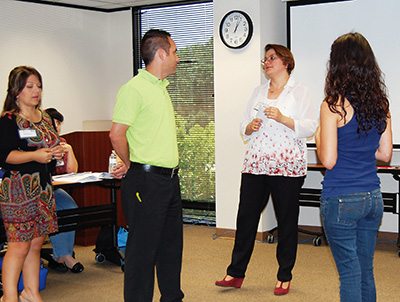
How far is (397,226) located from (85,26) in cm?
434

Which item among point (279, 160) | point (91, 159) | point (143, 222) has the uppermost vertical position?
point (279, 160)

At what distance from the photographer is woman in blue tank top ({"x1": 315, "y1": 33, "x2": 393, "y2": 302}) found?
2.31 m

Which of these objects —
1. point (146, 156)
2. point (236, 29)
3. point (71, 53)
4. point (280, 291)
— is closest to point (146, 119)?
point (146, 156)

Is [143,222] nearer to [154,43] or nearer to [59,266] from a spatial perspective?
[154,43]

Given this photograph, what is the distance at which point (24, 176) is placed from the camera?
3309mm

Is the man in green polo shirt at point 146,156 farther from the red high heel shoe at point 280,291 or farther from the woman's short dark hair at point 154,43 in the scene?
the red high heel shoe at point 280,291

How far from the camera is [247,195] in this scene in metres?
3.78

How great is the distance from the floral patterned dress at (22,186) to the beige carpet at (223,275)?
2.38 feet

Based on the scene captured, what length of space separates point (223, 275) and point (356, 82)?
2.37m

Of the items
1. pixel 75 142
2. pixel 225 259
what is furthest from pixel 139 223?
pixel 75 142

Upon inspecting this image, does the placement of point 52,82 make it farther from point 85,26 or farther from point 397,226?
point 397,226

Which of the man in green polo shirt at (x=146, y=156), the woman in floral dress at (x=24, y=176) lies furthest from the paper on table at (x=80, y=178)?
the man in green polo shirt at (x=146, y=156)

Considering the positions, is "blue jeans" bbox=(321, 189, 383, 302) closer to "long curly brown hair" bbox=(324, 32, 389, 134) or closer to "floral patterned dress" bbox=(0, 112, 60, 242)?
"long curly brown hair" bbox=(324, 32, 389, 134)

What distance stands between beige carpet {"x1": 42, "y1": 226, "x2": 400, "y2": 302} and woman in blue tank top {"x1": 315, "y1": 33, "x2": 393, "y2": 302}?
1.43m
